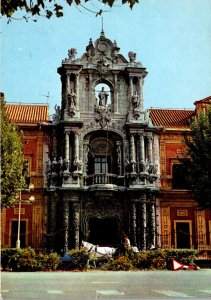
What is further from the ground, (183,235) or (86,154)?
(86,154)

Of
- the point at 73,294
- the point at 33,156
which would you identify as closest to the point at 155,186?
the point at 33,156

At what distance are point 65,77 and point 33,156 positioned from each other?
545 centimetres

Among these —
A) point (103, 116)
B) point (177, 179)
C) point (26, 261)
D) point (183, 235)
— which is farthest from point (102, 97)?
point (26, 261)

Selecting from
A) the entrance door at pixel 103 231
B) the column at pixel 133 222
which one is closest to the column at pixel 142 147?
the column at pixel 133 222

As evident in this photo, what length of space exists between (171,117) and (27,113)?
9.85 m

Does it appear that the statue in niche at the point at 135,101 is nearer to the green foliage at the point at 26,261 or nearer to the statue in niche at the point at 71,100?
the statue in niche at the point at 71,100

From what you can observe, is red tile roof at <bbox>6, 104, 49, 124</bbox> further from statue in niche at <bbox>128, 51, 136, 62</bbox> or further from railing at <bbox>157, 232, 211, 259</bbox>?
railing at <bbox>157, 232, 211, 259</bbox>

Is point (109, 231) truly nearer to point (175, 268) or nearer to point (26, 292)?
point (175, 268)

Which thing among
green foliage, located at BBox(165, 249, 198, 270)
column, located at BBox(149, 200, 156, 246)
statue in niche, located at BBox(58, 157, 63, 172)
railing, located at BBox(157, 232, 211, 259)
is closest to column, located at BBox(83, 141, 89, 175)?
statue in niche, located at BBox(58, 157, 63, 172)

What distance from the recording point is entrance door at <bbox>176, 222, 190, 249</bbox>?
2756 centimetres

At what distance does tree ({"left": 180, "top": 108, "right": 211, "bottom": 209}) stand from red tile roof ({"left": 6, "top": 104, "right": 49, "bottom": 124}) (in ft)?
33.5

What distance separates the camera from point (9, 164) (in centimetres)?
2178

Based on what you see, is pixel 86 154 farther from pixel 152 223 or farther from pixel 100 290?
pixel 100 290

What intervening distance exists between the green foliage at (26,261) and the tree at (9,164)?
4146 mm
